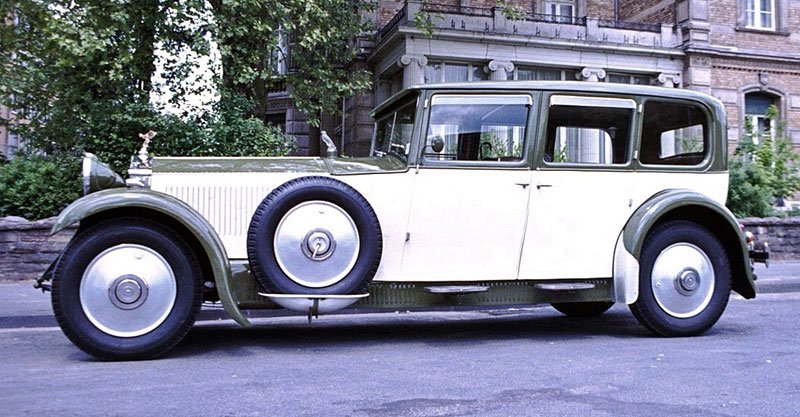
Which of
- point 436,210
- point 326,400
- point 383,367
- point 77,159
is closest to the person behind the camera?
point 326,400

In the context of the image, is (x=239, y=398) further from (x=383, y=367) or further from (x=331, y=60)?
(x=331, y=60)

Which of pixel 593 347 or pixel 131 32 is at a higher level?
pixel 131 32

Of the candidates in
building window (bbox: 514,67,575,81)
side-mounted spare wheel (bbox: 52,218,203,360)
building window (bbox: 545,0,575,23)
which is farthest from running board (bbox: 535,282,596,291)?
building window (bbox: 545,0,575,23)

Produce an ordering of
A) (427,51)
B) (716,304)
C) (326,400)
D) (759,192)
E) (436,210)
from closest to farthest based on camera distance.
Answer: (326,400) → (436,210) → (716,304) → (759,192) → (427,51)

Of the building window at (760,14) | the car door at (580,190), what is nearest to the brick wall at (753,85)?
the building window at (760,14)

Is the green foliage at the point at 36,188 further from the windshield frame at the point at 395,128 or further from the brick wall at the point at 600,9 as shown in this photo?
the brick wall at the point at 600,9

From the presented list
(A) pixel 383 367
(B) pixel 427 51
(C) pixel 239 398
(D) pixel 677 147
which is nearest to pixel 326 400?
(C) pixel 239 398

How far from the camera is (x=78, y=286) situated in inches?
182

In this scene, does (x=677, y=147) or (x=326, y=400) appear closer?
(x=326, y=400)

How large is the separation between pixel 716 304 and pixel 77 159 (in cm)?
1030

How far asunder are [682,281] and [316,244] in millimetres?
3053

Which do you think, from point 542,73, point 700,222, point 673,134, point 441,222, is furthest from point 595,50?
point 441,222

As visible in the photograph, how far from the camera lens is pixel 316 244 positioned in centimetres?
492

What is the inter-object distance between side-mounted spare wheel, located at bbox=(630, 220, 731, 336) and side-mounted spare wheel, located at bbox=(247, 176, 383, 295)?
7.61ft
